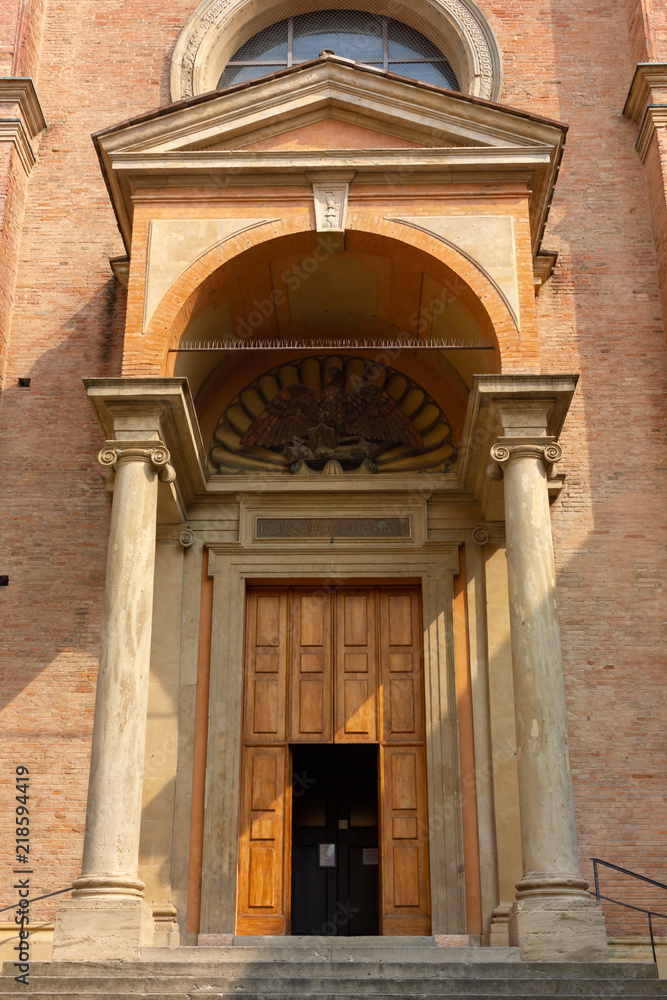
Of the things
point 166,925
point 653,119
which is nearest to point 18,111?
point 653,119

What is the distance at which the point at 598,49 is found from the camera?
14.1 m

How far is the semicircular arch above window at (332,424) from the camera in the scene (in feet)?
40.2

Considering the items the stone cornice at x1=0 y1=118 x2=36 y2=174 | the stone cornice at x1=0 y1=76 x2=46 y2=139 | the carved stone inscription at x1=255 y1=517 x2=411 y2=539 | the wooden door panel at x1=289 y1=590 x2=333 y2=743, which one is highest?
the stone cornice at x1=0 y1=76 x2=46 y2=139

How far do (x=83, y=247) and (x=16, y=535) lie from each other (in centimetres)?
369

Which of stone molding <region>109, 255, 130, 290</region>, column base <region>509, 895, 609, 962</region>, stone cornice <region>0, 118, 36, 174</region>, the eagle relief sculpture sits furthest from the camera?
stone cornice <region>0, 118, 36, 174</region>

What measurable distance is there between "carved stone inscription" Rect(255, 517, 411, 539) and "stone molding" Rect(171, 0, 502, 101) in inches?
218

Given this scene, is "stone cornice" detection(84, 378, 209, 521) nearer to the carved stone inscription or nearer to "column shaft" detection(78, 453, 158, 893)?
"column shaft" detection(78, 453, 158, 893)

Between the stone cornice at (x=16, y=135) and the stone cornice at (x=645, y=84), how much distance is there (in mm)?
7301

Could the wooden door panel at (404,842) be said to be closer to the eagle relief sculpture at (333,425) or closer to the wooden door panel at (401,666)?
the wooden door panel at (401,666)

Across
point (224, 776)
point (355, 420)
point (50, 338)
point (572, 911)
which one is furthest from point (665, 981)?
point (50, 338)

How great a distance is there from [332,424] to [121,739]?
4769 mm

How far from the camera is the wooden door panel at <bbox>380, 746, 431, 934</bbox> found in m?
10.7

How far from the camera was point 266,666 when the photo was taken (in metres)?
11.7

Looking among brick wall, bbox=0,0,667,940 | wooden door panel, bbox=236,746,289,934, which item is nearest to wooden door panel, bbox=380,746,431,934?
wooden door panel, bbox=236,746,289,934
